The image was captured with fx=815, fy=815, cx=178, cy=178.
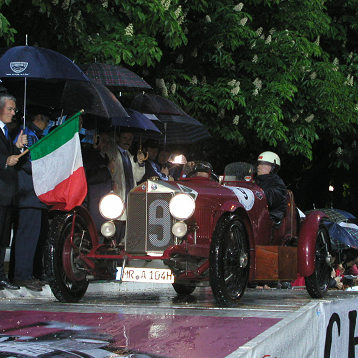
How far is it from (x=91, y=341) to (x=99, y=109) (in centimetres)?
488

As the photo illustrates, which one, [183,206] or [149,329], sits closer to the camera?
[149,329]

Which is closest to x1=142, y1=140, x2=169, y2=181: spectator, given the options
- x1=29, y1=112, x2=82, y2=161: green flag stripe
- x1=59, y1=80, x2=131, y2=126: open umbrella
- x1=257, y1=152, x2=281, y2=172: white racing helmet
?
x1=59, y1=80, x2=131, y2=126: open umbrella

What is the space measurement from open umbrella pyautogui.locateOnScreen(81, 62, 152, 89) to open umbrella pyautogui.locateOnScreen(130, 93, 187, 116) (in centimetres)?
97

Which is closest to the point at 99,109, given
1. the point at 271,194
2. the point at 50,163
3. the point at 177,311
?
the point at 50,163

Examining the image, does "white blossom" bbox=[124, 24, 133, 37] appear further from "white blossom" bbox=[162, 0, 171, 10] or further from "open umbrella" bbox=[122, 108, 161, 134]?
"open umbrella" bbox=[122, 108, 161, 134]

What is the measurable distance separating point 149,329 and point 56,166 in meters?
3.07

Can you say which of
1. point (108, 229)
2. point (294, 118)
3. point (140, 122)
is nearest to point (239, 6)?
point (294, 118)

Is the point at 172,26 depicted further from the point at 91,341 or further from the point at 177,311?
the point at 91,341

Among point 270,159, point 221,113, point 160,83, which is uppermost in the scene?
point 160,83

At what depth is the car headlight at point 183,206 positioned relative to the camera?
7496mm

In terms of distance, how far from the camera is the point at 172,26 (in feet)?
37.3

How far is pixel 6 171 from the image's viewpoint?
8227 millimetres

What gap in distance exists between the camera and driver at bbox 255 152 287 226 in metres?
9.20

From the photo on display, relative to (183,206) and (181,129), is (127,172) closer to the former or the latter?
(181,129)
